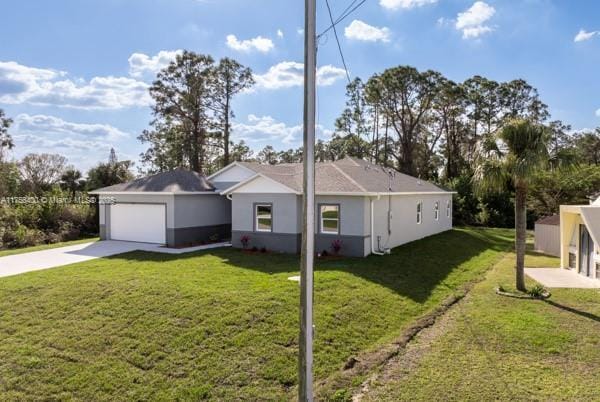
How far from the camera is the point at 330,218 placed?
1642 centimetres

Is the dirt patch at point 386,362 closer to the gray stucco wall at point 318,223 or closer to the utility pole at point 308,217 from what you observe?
the utility pole at point 308,217

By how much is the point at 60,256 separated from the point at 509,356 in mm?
17109

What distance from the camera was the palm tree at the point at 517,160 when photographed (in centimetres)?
1088

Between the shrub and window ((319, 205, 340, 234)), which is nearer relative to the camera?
the shrub

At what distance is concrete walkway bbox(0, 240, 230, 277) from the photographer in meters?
14.5

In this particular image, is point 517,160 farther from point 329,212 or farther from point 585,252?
point 329,212

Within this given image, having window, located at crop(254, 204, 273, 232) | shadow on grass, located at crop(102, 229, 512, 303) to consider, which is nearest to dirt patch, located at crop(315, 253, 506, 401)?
shadow on grass, located at crop(102, 229, 512, 303)

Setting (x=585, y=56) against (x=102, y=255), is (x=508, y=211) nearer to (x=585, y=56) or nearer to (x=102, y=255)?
(x=585, y=56)

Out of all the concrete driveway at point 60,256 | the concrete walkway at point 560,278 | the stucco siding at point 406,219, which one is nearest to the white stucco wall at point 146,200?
the concrete driveway at point 60,256

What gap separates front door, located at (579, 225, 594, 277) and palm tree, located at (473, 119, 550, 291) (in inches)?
136

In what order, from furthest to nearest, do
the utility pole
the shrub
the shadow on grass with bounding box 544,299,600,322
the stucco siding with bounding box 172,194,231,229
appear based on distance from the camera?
the stucco siding with bounding box 172,194,231,229 < the shrub < the shadow on grass with bounding box 544,299,600,322 < the utility pole

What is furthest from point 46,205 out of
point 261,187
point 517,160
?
point 517,160

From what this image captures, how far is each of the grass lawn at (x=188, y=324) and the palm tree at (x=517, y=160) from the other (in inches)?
128

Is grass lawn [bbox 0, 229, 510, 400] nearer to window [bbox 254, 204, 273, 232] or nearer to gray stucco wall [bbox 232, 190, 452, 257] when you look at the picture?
gray stucco wall [bbox 232, 190, 452, 257]
